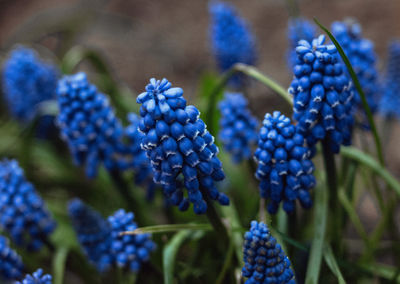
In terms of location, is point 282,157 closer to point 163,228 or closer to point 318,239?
point 318,239

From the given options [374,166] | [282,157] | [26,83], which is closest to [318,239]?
[282,157]

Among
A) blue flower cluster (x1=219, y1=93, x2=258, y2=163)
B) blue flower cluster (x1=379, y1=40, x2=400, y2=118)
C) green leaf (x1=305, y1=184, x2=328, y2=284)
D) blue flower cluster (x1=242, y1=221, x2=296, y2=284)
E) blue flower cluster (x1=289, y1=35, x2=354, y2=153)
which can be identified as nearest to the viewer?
blue flower cluster (x1=242, y1=221, x2=296, y2=284)

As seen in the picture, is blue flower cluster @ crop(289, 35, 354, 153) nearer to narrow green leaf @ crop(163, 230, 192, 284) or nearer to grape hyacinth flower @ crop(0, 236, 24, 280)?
narrow green leaf @ crop(163, 230, 192, 284)

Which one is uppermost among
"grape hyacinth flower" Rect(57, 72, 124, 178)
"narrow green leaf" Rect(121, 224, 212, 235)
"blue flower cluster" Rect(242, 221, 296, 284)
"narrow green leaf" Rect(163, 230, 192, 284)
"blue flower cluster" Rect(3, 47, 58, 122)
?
"blue flower cluster" Rect(3, 47, 58, 122)

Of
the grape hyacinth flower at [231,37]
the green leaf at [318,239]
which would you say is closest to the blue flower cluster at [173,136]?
the green leaf at [318,239]

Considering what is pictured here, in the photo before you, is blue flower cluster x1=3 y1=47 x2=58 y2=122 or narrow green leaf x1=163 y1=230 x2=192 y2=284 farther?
blue flower cluster x1=3 y1=47 x2=58 y2=122

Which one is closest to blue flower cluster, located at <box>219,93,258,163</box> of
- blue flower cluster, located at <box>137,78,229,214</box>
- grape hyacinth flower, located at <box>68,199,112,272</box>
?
grape hyacinth flower, located at <box>68,199,112,272</box>

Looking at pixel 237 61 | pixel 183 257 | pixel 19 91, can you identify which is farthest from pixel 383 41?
pixel 19 91
